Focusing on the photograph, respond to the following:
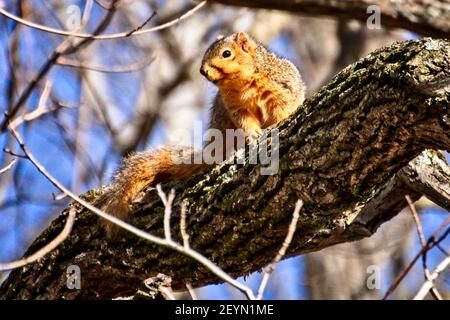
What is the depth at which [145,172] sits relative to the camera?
165 inches

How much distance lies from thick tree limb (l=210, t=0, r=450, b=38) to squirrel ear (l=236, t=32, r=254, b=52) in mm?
918

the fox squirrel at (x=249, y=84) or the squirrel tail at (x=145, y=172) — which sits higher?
the fox squirrel at (x=249, y=84)

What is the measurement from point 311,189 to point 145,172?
1.09 metres

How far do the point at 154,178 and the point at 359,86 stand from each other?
135 centimetres

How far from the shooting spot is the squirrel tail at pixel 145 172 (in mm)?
4078

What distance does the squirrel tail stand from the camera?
408cm

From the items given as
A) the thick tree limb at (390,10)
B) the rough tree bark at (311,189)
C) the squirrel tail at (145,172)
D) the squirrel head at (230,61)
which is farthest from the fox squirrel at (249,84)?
the rough tree bark at (311,189)

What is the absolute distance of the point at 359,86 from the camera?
328 centimetres

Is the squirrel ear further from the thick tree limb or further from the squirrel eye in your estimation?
the thick tree limb

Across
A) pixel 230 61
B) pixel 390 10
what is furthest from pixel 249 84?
pixel 390 10

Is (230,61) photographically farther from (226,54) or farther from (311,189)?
(311,189)

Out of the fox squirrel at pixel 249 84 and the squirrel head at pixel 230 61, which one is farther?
the squirrel head at pixel 230 61

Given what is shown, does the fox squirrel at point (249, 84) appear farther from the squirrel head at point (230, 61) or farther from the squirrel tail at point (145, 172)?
the squirrel tail at point (145, 172)

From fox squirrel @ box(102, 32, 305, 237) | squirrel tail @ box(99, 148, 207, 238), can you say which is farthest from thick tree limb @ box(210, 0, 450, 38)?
squirrel tail @ box(99, 148, 207, 238)
